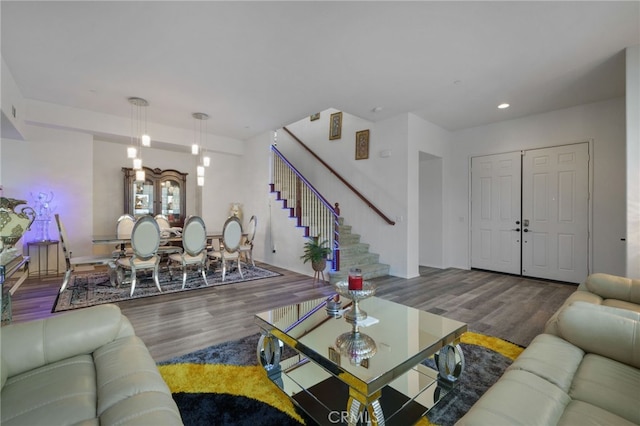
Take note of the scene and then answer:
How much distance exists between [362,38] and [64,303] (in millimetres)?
4771

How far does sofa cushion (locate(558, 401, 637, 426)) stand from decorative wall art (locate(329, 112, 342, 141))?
599cm

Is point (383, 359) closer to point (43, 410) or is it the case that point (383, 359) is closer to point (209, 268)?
point (43, 410)

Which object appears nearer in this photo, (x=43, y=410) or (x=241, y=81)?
(x=43, y=410)

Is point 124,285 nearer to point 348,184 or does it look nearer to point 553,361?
point 348,184

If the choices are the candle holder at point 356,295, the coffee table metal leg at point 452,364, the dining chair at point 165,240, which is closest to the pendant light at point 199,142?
the dining chair at point 165,240

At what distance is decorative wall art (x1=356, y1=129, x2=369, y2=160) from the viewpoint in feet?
19.4

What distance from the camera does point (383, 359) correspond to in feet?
5.02

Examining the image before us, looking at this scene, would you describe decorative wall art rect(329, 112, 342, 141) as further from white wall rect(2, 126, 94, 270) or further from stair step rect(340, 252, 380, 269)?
white wall rect(2, 126, 94, 270)

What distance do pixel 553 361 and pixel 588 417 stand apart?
417 millimetres

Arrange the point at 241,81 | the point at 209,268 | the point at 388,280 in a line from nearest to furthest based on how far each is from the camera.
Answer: the point at 241,81 → the point at 388,280 → the point at 209,268

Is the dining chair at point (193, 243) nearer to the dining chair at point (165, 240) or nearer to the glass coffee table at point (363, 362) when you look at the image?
the dining chair at point (165, 240)

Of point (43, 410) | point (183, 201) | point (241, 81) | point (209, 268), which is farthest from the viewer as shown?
point (183, 201)

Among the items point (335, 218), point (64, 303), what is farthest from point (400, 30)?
point (64, 303)

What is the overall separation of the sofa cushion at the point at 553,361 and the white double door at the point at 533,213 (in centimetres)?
437
